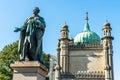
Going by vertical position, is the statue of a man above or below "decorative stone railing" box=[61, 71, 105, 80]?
above

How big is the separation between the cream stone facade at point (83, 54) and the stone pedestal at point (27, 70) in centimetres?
4860

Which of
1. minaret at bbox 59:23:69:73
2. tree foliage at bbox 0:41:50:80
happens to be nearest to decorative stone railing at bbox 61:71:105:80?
minaret at bbox 59:23:69:73

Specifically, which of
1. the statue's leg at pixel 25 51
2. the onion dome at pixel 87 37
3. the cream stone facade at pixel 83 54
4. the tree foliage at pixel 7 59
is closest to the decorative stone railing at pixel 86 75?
the cream stone facade at pixel 83 54

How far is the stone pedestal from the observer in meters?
8.79

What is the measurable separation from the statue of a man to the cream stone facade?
48.1 metres

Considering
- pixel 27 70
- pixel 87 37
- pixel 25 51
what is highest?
pixel 87 37

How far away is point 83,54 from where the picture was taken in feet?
199

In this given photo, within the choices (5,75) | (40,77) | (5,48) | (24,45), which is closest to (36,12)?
(24,45)

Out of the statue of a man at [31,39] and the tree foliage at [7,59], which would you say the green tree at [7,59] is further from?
the statue of a man at [31,39]

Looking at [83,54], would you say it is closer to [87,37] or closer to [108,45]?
[87,37]

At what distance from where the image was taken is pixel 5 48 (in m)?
35.2

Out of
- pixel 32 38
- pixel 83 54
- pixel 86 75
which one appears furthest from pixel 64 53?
pixel 32 38

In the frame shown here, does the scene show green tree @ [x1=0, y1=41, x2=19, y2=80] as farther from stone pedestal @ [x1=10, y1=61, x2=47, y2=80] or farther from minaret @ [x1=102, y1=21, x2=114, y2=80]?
minaret @ [x1=102, y1=21, x2=114, y2=80]

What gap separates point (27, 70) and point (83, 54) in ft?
172
